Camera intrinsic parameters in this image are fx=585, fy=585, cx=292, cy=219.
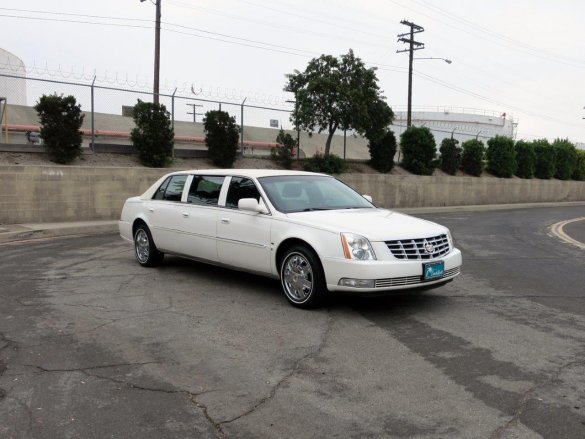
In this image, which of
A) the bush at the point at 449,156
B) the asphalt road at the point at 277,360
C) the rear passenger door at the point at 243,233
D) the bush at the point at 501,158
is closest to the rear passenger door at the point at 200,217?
the rear passenger door at the point at 243,233

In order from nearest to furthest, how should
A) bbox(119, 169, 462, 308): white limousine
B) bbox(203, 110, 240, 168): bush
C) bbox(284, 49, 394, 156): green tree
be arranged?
bbox(119, 169, 462, 308): white limousine
bbox(203, 110, 240, 168): bush
bbox(284, 49, 394, 156): green tree

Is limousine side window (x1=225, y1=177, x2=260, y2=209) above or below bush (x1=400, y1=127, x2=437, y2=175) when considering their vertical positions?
below

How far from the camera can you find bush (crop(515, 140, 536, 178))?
3600 centimetres

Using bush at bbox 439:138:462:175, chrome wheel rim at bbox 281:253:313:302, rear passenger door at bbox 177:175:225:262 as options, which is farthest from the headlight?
bush at bbox 439:138:462:175

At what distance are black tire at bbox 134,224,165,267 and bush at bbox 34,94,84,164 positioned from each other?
334 inches

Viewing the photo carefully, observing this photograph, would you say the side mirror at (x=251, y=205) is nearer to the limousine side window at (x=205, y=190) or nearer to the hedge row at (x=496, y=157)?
the limousine side window at (x=205, y=190)

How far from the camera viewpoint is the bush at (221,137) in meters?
20.7

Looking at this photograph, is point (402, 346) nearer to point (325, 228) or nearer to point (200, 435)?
point (325, 228)

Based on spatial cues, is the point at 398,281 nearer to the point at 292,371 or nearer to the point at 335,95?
the point at 292,371

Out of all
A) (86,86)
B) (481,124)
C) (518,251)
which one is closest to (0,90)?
(86,86)

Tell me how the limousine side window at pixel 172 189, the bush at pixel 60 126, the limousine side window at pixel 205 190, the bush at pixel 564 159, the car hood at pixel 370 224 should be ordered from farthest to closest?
the bush at pixel 564 159 → the bush at pixel 60 126 → the limousine side window at pixel 172 189 → the limousine side window at pixel 205 190 → the car hood at pixel 370 224

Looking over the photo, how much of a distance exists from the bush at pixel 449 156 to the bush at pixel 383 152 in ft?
17.4

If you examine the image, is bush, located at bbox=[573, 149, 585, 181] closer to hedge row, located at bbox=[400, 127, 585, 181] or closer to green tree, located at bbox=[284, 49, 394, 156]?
hedge row, located at bbox=[400, 127, 585, 181]

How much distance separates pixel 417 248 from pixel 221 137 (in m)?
15.4
